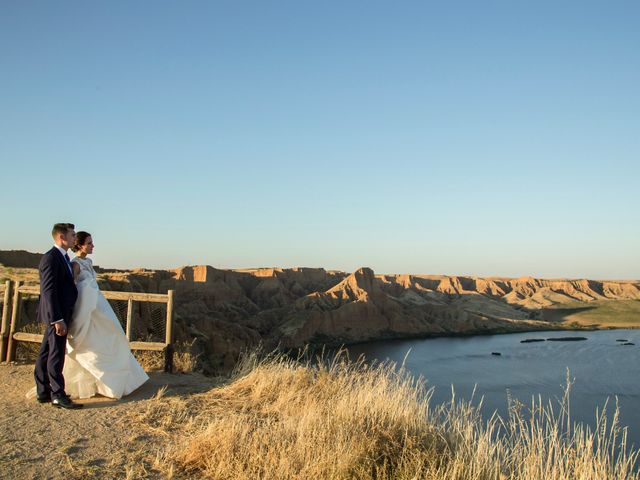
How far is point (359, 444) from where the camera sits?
12.8ft

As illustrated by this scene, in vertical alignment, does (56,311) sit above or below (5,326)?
above

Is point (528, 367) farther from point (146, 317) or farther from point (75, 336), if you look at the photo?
point (75, 336)

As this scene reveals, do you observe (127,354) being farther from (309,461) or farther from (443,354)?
(443,354)

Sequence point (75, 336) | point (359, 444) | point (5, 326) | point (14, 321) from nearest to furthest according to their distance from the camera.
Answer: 1. point (359, 444)
2. point (75, 336)
3. point (14, 321)
4. point (5, 326)

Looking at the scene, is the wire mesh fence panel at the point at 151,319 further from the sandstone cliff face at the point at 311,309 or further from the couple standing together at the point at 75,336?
the couple standing together at the point at 75,336

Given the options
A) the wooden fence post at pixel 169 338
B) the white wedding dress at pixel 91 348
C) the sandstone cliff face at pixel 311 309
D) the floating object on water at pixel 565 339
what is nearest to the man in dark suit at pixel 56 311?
the white wedding dress at pixel 91 348

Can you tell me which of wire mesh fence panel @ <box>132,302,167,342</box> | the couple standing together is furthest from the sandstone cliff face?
the couple standing together

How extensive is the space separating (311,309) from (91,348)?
197ft

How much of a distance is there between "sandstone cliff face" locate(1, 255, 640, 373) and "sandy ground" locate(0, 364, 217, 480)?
19.3 meters

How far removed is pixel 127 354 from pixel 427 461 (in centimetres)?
358

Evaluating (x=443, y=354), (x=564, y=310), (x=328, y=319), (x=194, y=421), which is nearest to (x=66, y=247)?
(x=194, y=421)

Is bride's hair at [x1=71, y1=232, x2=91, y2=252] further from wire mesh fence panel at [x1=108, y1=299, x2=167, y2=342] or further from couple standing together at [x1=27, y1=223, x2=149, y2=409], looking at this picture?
wire mesh fence panel at [x1=108, y1=299, x2=167, y2=342]

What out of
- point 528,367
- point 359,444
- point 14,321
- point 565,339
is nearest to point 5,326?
point 14,321

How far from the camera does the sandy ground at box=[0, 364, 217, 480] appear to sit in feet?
12.0
